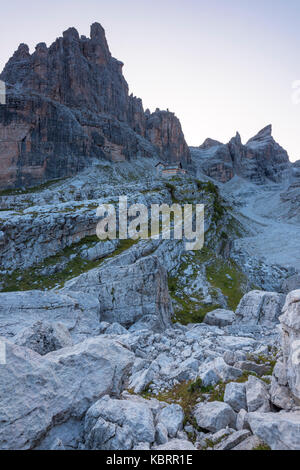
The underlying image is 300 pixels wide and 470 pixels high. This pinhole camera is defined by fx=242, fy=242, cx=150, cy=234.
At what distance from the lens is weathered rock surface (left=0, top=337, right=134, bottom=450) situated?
527 centimetres

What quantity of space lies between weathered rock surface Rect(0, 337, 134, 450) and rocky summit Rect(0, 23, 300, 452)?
0.03 meters

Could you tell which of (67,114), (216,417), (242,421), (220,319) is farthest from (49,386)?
(67,114)

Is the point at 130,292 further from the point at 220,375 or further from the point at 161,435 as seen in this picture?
the point at 161,435

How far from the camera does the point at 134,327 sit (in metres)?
18.2

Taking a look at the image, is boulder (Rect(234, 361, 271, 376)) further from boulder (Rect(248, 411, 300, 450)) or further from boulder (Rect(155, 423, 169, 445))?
boulder (Rect(155, 423, 169, 445))

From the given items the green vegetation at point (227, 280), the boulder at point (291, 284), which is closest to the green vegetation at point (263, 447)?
the green vegetation at point (227, 280)

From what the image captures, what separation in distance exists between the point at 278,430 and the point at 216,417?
5.30ft

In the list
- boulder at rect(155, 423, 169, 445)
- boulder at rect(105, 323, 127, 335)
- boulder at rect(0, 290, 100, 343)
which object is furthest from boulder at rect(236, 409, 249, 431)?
boulder at rect(0, 290, 100, 343)

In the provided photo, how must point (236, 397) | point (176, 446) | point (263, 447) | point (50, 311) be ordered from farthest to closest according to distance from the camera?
point (50, 311) → point (236, 397) → point (176, 446) → point (263, 447)

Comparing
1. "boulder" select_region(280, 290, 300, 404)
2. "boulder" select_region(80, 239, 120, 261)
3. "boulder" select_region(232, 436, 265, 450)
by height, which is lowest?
"boulder" select_region(80, 239, 120, 261)

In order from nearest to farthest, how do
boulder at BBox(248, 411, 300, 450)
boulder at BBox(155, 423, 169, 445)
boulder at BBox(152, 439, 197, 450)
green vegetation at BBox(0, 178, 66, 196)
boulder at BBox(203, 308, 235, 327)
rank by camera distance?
boulder at BBox(248, 411, 300, 450) → boulder at BBox(152, 439, 197, 450) → boulder at BBox(155, 423, 169, 445) → boulder at BBox(203, 308, 235, 327) → green vegetation at BBox(0, 178, 66, 196)

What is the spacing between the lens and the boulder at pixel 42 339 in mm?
9375
